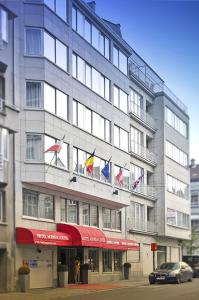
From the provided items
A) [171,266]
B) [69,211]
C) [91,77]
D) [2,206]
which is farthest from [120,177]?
[2,206]

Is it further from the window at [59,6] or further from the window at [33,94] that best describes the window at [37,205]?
the window at [59,6]

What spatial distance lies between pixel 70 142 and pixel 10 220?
7.81 meters

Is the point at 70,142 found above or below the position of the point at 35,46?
below

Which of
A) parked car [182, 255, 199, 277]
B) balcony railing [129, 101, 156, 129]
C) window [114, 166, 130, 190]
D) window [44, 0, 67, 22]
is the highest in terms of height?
window [44, 0, 67, 22]

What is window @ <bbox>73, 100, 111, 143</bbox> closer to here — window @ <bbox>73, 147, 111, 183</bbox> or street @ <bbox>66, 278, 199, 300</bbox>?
window @ <bbox>73, 147, 111, 183</bbox>

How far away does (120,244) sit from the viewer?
42.8 metres

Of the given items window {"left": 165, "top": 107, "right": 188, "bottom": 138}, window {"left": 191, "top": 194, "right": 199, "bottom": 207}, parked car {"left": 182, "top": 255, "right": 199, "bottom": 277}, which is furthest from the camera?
window {"left": 191, "top": 194, "right": 199, "bottom": 207}

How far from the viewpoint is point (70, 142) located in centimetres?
3650

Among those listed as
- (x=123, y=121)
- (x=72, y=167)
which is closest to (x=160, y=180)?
(x=123, y=121)

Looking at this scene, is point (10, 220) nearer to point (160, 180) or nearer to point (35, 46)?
point (35, 46)

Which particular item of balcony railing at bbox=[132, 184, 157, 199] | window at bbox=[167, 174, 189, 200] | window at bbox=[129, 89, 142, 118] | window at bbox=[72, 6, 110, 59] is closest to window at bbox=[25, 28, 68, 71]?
window at bbox=[72, 6, 110, 59]

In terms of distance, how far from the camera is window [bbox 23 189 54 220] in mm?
32403

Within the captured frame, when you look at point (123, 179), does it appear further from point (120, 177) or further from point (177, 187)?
point (177, 187)

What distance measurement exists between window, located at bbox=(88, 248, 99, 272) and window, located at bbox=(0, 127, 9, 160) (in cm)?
1288
